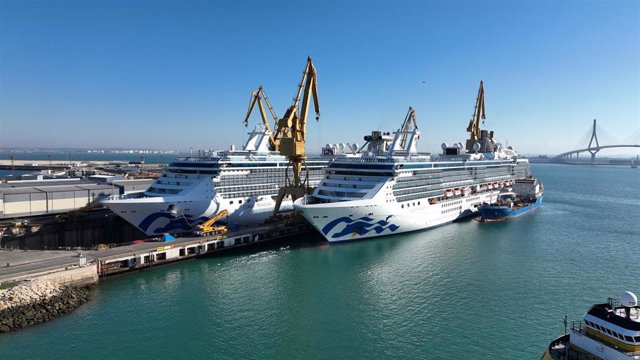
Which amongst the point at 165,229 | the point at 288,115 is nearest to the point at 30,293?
the point at 165,229

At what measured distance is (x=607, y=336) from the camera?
15555mm

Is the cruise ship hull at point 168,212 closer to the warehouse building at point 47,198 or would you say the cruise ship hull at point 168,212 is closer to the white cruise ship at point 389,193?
the warehouse building at point 47,198

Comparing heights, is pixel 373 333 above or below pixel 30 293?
below

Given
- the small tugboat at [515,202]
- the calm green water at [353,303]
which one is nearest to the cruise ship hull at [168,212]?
the calm green water at [353,303]

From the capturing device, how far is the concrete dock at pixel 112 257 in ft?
89.0

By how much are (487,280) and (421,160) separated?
1988 cm

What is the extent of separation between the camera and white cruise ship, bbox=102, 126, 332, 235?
38.3m

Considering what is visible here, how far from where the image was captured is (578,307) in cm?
2511

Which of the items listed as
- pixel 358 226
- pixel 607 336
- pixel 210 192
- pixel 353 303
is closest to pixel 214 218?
pixel 210 192

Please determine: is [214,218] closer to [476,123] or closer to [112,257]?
[112,257]

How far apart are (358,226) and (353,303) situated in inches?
524

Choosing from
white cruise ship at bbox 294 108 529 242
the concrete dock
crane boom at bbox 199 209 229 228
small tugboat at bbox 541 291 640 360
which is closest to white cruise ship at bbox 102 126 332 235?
crane boom at bbox 199 209 229 228

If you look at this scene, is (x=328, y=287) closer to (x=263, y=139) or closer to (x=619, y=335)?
(x=619, y=335)

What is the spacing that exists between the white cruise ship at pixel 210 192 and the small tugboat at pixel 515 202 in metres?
26.8
